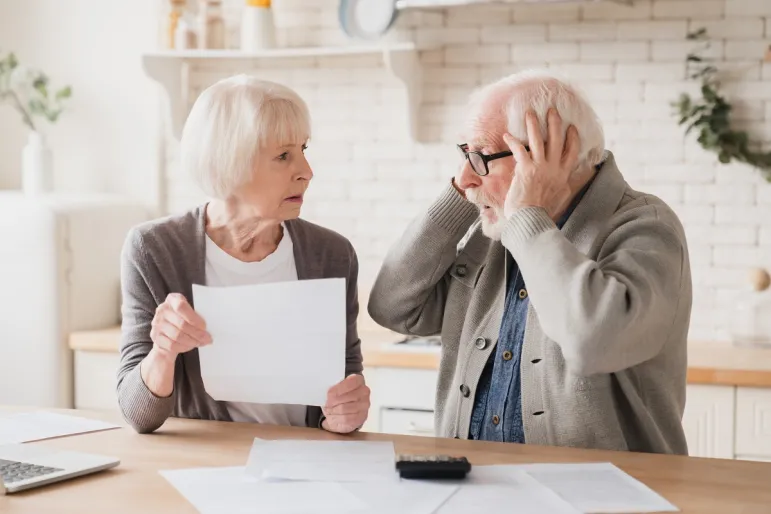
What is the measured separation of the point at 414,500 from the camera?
63.1 inches

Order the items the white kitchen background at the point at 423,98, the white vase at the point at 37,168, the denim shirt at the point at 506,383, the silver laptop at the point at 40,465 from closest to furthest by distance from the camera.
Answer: the silver laptop at the point at 40,465 < the denim shirt at the point at 506,383 < the white kitchen background at the point at 423,98 < the white vase at the point at 37,168

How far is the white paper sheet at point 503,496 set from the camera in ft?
5.13

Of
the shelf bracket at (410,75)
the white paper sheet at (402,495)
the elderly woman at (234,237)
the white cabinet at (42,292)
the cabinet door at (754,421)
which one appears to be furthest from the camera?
the white cabinet at (42,292)

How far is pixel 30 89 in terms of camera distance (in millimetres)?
4281

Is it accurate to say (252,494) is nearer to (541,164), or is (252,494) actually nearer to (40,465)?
(40,465)

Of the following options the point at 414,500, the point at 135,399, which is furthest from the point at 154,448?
the point at 414,500

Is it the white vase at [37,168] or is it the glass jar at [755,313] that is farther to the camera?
the white vase at [37,168]

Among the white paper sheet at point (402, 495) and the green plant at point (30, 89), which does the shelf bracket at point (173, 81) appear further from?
the white paper sheet at point (402, 495)

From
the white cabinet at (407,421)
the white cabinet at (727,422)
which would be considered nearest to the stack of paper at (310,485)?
the white cabinet at (407,421)

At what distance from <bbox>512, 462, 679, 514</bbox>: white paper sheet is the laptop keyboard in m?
0.81

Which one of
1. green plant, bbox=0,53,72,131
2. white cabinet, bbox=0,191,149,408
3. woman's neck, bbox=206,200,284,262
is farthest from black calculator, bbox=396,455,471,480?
green plant, bbox=0,53,72,131

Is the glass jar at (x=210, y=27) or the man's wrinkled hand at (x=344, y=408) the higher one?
the glass jar at (x=210, y=27)

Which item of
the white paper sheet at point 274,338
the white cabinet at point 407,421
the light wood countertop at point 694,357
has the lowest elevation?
the white cabinet at point 407,421

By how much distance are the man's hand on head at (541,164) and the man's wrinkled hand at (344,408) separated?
458 mm
